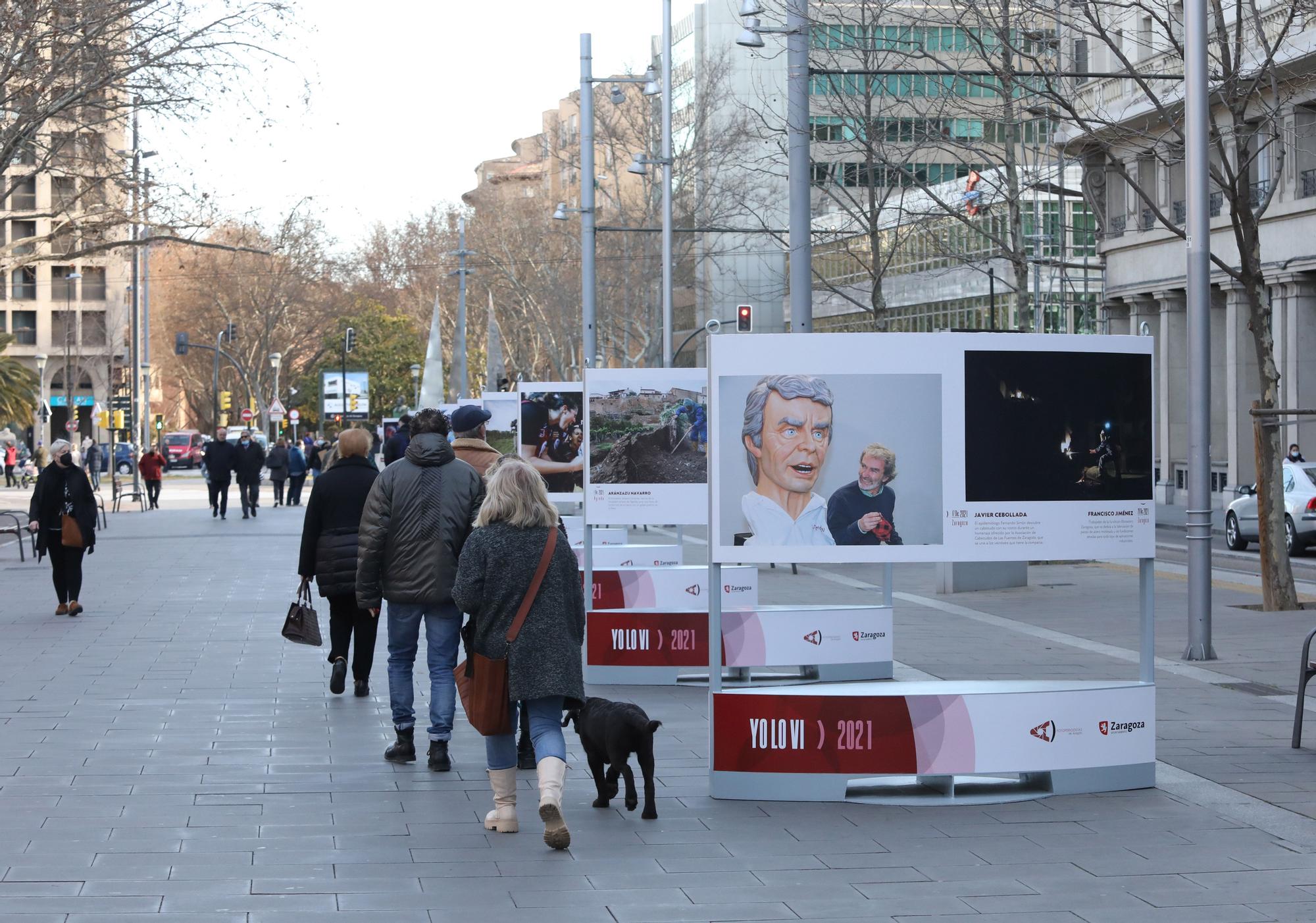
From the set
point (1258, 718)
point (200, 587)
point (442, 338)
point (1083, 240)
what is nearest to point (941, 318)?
point (1083, 240)

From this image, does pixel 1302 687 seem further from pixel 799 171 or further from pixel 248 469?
pixel 248 469

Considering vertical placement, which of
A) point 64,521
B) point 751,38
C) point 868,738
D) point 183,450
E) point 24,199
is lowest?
point 868,738

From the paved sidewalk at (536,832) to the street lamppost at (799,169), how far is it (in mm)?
4518

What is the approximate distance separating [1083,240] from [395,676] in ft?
184

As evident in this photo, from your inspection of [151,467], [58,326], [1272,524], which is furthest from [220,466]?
[58,326]

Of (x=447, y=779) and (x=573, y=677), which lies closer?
(x=573, y=677)

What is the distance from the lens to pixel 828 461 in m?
8.37

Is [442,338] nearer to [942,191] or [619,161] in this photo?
[619,161]

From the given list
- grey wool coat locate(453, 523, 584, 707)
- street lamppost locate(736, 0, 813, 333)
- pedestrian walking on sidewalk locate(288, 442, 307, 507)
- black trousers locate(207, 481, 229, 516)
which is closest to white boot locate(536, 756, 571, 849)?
grey wool coat locate(453, 523, 584, 707)

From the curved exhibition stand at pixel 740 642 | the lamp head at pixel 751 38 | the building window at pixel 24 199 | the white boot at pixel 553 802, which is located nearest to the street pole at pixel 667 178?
the lamp head at pixel 751 38

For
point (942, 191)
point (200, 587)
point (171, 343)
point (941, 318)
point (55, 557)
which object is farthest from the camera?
point (171, 343)

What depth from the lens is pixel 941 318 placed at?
69625 mm

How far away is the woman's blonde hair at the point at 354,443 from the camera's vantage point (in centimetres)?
1161

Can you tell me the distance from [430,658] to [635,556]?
6.68 metres
